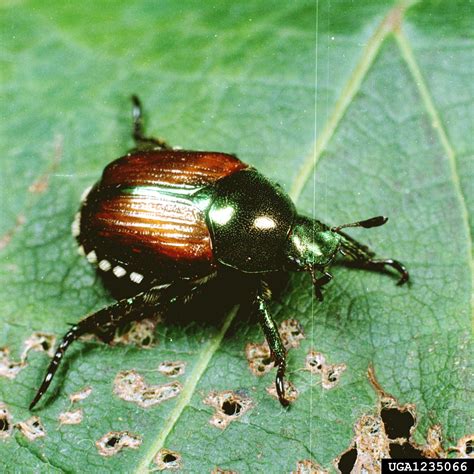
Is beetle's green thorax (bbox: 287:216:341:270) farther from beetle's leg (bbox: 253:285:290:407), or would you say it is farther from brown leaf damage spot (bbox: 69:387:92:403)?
brown leaf damage spot (bbox: 69:387:92:403)

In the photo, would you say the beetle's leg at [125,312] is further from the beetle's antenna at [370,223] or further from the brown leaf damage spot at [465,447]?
the brown leaf damage spot at [465,447]

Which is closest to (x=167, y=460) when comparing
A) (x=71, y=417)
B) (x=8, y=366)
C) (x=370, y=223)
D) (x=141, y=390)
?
(x=141, y=390)

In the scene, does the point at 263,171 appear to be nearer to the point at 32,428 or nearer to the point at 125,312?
the point at 125,312

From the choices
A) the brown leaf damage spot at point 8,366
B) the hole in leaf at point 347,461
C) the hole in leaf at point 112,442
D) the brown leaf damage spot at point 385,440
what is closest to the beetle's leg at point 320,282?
the brown leaf damage spot at point 385,440

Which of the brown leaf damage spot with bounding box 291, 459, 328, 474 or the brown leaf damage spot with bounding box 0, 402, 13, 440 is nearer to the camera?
the brown leaf damage spot with bounding box 291, 459, 328, 474

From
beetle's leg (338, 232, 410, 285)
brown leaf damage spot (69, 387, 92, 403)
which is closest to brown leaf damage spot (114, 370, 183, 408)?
brown leaf damage spot (69, 387, 92, 403)

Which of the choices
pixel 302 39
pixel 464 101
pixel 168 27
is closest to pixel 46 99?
pixel 168 27

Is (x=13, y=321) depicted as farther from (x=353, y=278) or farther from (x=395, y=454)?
(x=395, y=454)
